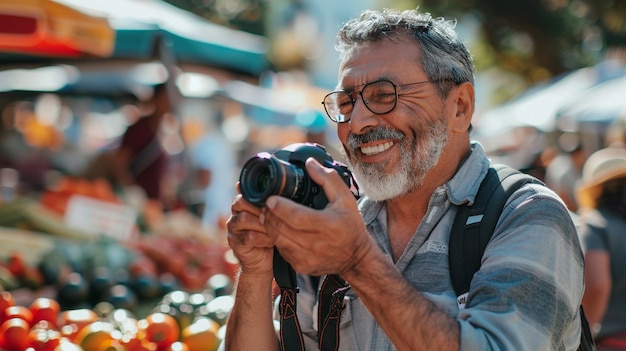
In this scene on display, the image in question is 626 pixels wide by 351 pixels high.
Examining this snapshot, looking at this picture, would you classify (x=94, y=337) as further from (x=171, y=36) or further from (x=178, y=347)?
(x=171, y=36)

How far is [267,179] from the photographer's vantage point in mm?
1840

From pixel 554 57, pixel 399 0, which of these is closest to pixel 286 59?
pixel 399 0

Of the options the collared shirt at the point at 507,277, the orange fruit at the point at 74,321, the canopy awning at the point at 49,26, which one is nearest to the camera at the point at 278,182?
the collared shirt at the point at 507,277

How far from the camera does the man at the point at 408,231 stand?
1.76 m

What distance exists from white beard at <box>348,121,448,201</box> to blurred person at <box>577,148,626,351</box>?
6.68ft

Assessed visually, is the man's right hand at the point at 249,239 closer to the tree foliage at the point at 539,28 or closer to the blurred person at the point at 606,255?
the blurred person at the point at 606,255

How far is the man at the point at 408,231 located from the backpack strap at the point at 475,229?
32 mm

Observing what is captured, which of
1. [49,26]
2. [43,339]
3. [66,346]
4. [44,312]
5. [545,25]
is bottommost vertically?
[66,346]

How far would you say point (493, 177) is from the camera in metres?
2.16

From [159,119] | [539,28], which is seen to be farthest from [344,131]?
[539,28]

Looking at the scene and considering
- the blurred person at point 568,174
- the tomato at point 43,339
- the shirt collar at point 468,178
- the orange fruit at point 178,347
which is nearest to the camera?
the shirt collar at point 468,178

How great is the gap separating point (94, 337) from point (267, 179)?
6.13 feet

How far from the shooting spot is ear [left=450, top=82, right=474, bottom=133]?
2.28 meters

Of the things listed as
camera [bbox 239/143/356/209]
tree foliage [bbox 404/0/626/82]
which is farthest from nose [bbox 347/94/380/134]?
tree foliage [bbox 404/0/626/82]
